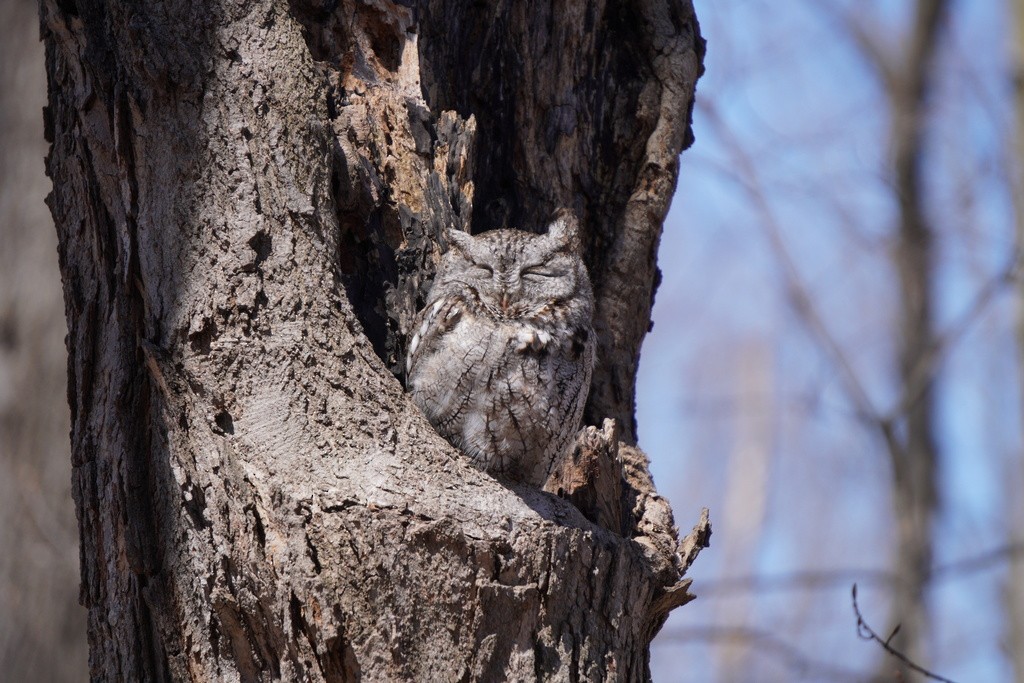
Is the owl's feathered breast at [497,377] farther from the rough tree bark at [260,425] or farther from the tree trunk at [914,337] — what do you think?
the tree trunk at [914,337]

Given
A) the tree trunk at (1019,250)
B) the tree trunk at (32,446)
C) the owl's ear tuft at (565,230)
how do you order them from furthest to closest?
the tree trunk at (1019,250) → the tree trunk at (32,446) → the owl's ear tuft at (565,230)

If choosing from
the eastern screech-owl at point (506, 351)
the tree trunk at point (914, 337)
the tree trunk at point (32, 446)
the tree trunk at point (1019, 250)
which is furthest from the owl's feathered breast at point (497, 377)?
the tree trunk at point (1019, 250)

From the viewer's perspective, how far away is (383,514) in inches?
70.6

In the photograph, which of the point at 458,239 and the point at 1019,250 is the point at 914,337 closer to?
the point at 1019,250

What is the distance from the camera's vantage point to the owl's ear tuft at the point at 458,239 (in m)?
2.48

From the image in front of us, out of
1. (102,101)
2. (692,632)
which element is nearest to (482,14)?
(102,101)

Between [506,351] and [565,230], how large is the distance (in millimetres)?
400

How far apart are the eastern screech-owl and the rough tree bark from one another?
0.26m

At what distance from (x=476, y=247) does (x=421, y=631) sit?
3.54 ft

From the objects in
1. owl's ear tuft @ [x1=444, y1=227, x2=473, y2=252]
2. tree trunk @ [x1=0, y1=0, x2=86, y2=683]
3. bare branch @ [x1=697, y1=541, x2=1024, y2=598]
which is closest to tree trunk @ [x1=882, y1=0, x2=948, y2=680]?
bare branch @ [x1=697, y1=541, x2=1024, y2=598]

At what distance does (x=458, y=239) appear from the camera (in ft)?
8.20

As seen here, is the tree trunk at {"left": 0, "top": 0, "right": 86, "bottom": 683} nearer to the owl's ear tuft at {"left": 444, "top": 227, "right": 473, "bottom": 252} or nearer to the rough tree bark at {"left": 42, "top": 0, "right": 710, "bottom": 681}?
the rough tree bark at {"left": 42, "top": 0, "right": 710, "bottom": 681}

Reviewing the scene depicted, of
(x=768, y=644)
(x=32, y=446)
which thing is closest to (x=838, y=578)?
(x=768, y=644)

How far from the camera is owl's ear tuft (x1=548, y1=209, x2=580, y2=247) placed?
2.67 m
